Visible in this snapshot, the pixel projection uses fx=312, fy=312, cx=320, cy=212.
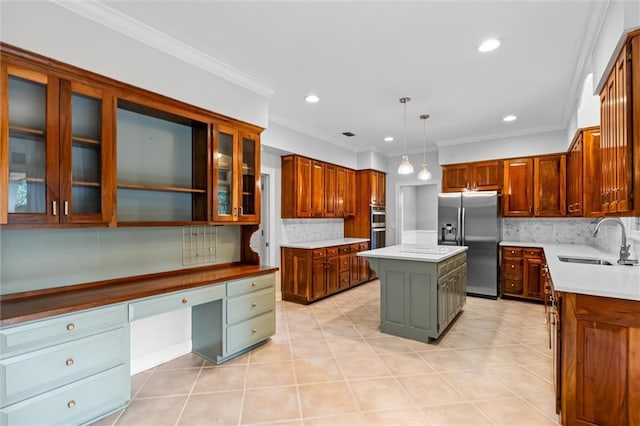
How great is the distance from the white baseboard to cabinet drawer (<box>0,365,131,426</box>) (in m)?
0.56

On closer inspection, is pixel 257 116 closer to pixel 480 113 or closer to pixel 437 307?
pixel 437 307

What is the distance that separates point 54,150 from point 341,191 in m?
4.63

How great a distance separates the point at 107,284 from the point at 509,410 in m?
3.08

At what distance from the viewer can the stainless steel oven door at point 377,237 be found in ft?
21.2

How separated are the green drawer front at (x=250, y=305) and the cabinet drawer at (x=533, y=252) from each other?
13.4 ft

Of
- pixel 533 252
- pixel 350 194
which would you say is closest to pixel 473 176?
pixel 533 252

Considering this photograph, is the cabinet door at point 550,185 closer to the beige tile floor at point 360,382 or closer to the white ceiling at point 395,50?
the white ceiling at point 395,50

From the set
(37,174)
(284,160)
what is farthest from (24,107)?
(284,160)

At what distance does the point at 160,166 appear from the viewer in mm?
2846

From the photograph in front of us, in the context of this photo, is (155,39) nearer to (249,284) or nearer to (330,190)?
(249,284)

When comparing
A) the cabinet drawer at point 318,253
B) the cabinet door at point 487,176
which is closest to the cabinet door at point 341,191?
the cabinet drawer at point 318,253

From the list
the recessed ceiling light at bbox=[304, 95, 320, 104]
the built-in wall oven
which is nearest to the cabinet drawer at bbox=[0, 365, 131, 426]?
the recessed ceiling light at bbox=[304, 95, 320, 104]

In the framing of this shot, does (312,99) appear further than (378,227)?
No

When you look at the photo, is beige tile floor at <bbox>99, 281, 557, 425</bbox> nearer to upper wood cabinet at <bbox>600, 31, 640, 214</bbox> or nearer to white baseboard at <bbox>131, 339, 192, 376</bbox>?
white baseboard at <bbox>131, 339, 192, 376</bbox>
